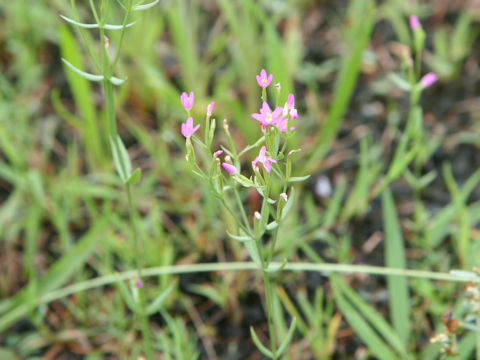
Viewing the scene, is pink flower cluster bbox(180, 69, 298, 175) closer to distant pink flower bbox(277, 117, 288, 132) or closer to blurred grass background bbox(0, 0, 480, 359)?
distant pink flower bbox(277, 117, 288, 132)

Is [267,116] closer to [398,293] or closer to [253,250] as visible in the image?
[253,250]

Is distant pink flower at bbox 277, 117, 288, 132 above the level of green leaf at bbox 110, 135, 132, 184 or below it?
above

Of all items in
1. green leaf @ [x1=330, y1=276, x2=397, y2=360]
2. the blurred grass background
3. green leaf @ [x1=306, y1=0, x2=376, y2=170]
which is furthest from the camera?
green leaf @ [x1=306, y1=0, x2=376, y2=170]

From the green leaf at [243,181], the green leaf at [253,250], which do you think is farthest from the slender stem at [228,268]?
the green leaf at [243,181]

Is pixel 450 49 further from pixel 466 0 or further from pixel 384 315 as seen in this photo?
pixel 384 315

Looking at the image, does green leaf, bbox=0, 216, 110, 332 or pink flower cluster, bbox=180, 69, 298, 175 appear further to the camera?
green leaf, bbox=0, 216, 110, 332

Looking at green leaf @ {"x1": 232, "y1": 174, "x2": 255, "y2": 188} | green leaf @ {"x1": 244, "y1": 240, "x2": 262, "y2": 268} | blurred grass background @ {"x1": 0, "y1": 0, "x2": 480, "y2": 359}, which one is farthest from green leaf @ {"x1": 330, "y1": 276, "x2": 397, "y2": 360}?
green leaf @ {"x1": 232, "y1": 174, "x2": 255, "y2": 188}

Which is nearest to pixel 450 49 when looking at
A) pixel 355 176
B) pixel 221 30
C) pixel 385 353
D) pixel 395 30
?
pixel 395 30

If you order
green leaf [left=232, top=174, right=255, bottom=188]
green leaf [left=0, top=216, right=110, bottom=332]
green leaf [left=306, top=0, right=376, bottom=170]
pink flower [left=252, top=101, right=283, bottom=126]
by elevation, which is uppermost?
pink flower [left=252, top=101, right=283, bottom=126]

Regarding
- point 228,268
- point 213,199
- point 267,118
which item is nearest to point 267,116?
point 267,118
